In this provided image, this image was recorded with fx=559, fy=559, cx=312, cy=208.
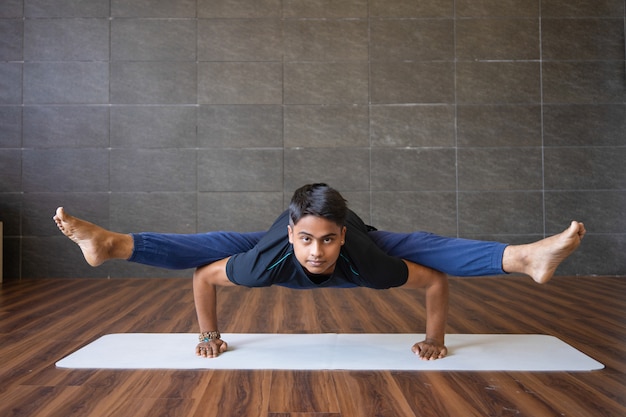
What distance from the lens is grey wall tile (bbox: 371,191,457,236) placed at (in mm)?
5070

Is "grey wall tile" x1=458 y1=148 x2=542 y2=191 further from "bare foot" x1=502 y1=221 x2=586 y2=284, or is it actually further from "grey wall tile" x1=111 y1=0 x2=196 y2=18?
"bare foot" x1=502 y1=221 x2=586 y2=284

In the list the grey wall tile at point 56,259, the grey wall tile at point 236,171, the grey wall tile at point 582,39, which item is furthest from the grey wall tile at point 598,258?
the grey wall tile at point 56,259

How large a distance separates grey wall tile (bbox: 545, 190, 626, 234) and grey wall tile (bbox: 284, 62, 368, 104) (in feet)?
6.50

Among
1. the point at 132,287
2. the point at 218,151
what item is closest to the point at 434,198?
the point at 218,151

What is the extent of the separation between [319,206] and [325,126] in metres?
3.36

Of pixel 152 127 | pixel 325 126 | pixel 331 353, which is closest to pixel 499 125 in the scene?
pixel 325 126

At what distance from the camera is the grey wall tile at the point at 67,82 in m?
5.07

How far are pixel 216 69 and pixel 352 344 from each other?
11.3 feet

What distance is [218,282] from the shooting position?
88.1 inches

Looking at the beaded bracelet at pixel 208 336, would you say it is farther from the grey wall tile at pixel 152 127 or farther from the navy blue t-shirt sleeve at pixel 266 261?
the grey wall tile at pixel 152 127

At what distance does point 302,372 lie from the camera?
6.40ft

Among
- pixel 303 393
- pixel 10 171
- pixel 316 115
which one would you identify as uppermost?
pixel 316 115

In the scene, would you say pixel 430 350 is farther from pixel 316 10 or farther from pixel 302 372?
pixel 316 10

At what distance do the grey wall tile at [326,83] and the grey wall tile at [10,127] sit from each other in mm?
2420
